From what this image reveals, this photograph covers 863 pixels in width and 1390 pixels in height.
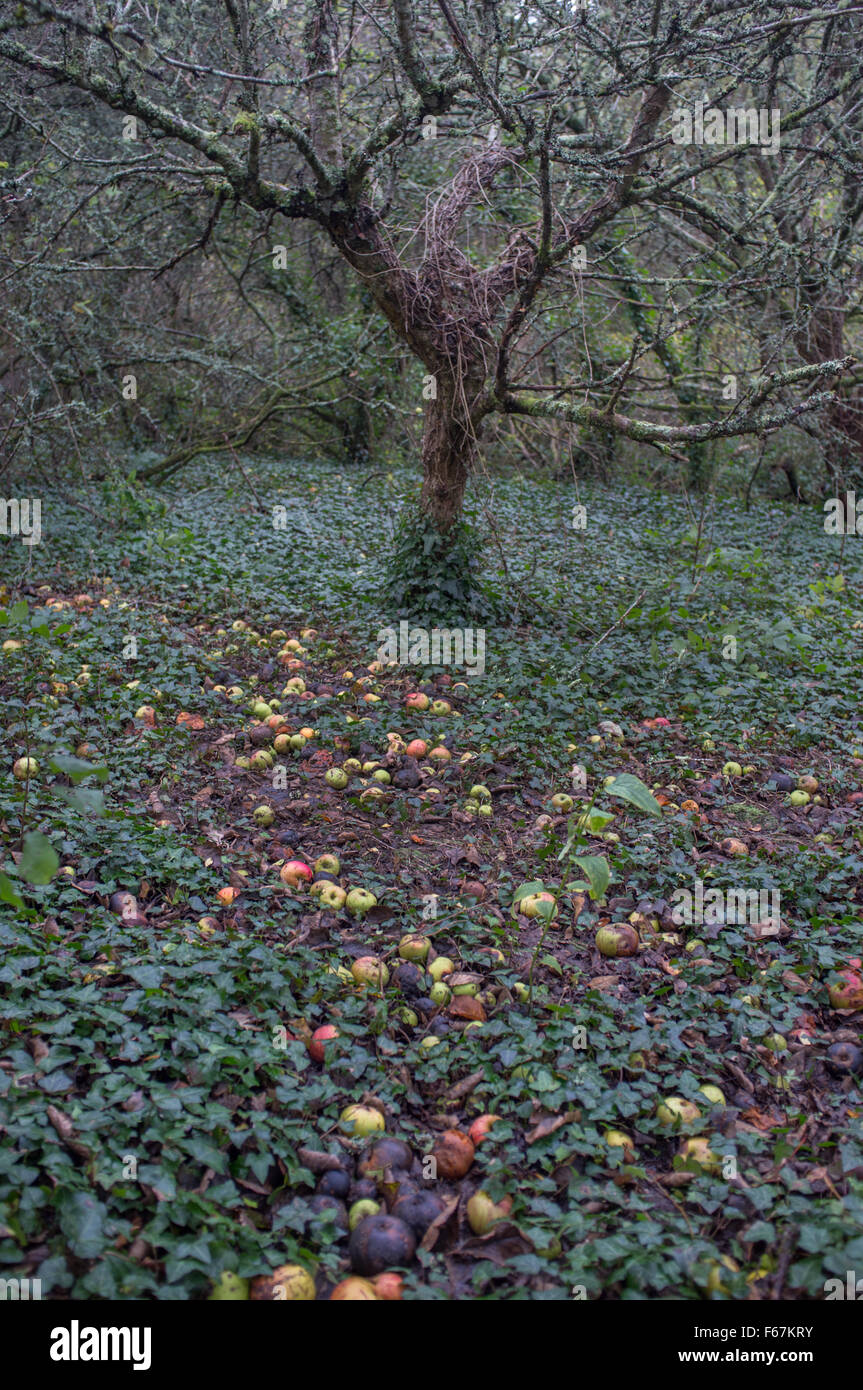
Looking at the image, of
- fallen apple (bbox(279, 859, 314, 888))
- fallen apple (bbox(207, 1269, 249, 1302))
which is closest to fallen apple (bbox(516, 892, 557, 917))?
fallen apple (bbox(279, 859, 314, 888))

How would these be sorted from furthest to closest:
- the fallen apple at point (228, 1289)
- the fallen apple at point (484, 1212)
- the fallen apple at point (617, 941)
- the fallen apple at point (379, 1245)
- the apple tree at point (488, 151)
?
1. the apple tree at point (488, 151)
2. the fallen apple at point (617, 941)
3. the fallen apple at point (484, 1212)
4. the fallen apple at point (379, 1245)
5. the fallen apple at point (228, 1289)

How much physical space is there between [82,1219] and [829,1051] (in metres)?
1.90

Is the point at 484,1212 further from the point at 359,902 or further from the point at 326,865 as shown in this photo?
the point at 326,865

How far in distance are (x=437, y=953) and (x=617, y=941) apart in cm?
57

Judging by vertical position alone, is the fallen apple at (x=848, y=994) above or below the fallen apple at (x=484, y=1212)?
above

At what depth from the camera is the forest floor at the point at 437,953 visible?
1.99 meters

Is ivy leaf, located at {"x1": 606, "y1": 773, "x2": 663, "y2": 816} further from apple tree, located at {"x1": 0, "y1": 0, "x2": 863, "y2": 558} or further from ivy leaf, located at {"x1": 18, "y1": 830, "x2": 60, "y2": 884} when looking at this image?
apple tree, located at {"x1": 0, "y1": 0, "x2": 863, "y2": 558}

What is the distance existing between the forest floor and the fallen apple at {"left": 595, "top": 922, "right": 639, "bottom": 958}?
0.04 metres

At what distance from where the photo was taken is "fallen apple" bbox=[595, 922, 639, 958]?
9.91 ft

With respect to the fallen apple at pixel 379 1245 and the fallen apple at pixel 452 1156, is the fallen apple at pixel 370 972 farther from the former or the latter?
the fallen apple at pixel 379 1245

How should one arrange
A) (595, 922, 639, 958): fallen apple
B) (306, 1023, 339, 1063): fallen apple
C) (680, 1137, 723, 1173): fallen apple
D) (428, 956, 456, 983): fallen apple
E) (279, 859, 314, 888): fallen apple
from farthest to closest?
1. (279, 859, 314, 888): fallen apple
2. (595, 922, 639, 958): fallen apple
3. (428, 956, 456, 983): fallen apple
4. (306, 1023, 339, 1063): fallen apple
5. (680, 1137, 723, 1173): fallen apple

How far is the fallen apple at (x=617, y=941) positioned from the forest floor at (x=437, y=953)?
4 centimetres

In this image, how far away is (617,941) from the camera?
302cm

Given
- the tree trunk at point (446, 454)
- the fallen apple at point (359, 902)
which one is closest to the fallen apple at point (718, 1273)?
the fallen apple at point (359, 902)
